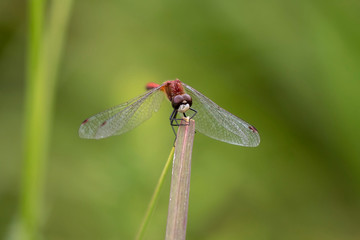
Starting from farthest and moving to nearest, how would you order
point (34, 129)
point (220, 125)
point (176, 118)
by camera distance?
point (176, 118) → point (220, 125) → point (34, 129)

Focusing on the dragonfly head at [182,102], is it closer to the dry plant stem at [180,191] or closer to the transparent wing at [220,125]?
the transparent wing at [220,125]

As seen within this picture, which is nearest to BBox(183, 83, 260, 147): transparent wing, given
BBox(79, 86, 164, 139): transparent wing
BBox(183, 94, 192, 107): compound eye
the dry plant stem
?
BBox(183, 94, 192, 107): compound eye

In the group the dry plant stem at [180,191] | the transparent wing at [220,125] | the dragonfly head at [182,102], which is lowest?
the dry plant stem at [180,191]

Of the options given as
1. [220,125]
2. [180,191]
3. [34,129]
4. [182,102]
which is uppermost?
[182,102]

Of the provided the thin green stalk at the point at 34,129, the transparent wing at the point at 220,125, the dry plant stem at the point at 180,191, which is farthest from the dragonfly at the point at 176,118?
the dry plant stem at the point at 180,191

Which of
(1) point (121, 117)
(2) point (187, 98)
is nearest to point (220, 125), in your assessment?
(2) point (187, 98)

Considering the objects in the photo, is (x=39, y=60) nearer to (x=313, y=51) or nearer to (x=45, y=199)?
(x=45, y=199)

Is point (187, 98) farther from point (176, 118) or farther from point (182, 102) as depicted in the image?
point (176, 118)
